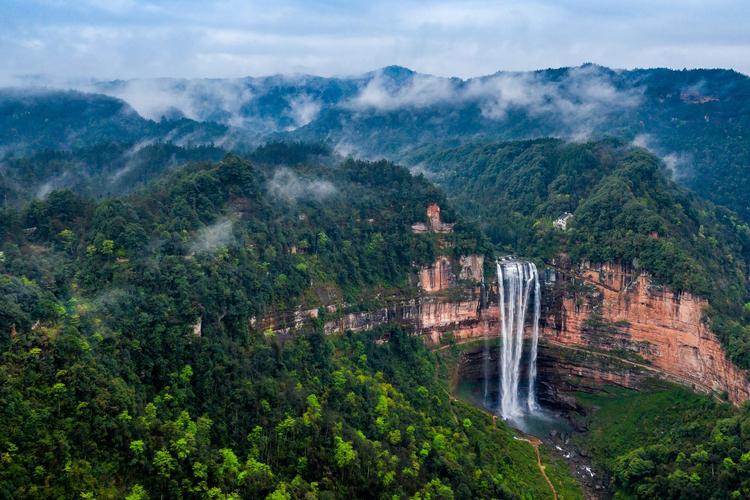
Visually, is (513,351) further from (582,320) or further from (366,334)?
(366,334)

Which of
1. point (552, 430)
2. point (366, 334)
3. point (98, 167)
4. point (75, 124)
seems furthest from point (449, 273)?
point (75, 124)

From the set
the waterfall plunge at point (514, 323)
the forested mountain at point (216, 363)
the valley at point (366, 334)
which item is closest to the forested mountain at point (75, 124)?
the valley at point (366, 334)

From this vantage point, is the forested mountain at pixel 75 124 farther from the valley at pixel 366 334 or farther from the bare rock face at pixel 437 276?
the bare rock face at pixel 437 276

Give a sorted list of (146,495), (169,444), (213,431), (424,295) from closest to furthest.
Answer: (146,495) → (169,444) → (213,431) → (424,295)

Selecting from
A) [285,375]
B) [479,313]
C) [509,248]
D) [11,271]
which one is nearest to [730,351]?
[479,313]

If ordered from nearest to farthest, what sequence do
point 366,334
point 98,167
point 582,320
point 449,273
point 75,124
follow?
point 366,334, point 582,320, point 449,273, point 98,167, point 75,124

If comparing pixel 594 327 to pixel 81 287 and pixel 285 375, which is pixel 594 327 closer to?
pixel 285 375
